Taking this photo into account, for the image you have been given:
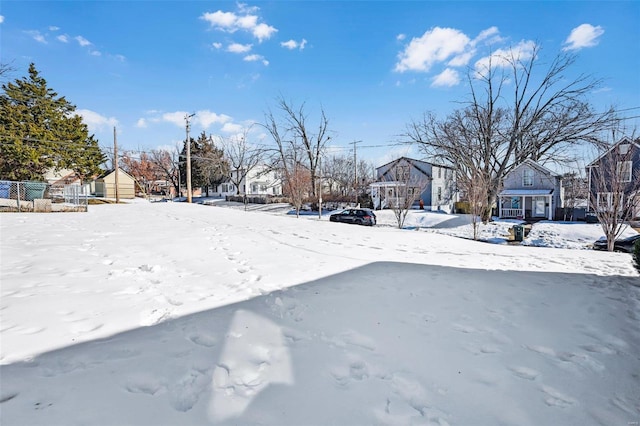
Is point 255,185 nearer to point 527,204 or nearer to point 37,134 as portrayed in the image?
point 37,134

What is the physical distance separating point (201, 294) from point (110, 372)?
1.72 metres

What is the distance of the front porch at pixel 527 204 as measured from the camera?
27.4 m

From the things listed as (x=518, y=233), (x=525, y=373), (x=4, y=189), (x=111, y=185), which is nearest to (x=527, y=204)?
(x=518, y=233)

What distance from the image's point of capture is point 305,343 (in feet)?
9.12

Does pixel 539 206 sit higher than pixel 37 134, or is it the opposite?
pixel 37 134

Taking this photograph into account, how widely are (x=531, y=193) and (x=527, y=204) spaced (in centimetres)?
160

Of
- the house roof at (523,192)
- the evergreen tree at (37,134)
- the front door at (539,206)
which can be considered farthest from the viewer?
the front door at (539,206)

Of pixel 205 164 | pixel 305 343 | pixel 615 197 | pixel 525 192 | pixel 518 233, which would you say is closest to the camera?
pixel 305 343

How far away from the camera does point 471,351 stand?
9.05 feet

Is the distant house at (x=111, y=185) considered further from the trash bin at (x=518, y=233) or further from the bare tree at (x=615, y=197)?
the bare tree at (x=615, y=197)

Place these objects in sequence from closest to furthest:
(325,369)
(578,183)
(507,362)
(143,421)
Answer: (143,421), (325,369), (507,362), (578,183)

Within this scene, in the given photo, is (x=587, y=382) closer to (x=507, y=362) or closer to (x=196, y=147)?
(x=507, y=362)

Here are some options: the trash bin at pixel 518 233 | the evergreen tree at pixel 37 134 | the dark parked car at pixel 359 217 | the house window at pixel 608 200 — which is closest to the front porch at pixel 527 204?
the trash bin at pixel 518 233

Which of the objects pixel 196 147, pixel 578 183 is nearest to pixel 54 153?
pixel 196 147
